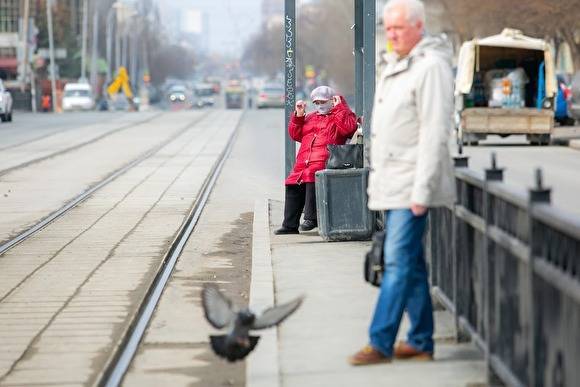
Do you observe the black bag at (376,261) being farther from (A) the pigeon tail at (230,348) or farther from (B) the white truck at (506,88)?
(B) the white truck at (506,88)

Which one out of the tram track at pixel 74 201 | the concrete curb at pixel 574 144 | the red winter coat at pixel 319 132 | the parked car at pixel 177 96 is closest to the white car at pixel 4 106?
the tram track at pixel 74 201

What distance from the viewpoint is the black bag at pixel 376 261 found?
8133 millimetres

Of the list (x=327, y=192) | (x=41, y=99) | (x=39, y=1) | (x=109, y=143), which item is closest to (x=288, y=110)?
(x=327, y=192)

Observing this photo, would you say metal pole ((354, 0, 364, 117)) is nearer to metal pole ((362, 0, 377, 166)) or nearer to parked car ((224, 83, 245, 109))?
metal pole ((362, 0, 377, 166))

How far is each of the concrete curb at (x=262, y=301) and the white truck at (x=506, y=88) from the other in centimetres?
2084

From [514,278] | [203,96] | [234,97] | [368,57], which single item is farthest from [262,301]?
[203,96]

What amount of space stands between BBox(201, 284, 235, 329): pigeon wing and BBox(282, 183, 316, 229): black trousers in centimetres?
711

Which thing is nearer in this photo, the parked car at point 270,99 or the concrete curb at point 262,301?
the concrete curb at point 262,301

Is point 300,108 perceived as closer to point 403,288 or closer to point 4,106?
point 403,288

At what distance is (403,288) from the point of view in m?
7.88

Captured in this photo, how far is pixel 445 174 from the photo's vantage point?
7688 mm

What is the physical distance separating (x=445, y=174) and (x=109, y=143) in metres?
33.9

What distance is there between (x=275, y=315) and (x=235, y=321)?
8.5 inches

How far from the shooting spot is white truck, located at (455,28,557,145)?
125 ft
